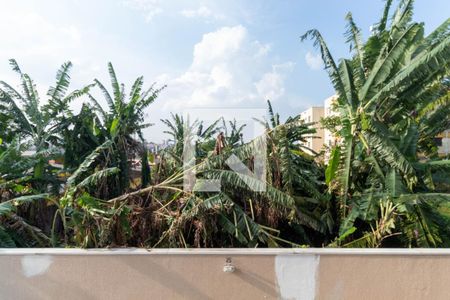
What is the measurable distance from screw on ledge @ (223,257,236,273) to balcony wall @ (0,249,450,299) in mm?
41

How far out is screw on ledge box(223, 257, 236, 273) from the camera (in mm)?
3686

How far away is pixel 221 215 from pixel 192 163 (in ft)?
3.53

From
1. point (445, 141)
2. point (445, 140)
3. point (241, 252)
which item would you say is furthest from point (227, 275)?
point (445, 140)

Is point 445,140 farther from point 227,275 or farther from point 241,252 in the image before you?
point 227,275

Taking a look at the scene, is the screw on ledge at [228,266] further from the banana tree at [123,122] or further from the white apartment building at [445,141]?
the white apartment building at [445,141]

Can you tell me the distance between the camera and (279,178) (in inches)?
197

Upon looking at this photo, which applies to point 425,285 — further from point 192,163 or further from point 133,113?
point 133,113

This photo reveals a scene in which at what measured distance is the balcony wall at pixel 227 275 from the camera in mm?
3721

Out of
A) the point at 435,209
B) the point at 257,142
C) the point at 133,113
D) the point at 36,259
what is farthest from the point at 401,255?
the point at 133,113

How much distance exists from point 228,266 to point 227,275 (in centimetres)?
13

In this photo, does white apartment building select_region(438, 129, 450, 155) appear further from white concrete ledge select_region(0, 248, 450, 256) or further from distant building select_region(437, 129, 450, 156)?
white concrete ledge select_region(0, 248, 450, 256)

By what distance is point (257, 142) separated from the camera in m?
4.81

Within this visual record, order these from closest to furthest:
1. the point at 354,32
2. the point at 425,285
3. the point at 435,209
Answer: the point at 425,285 → the point at 435,209 → the point at 354,32

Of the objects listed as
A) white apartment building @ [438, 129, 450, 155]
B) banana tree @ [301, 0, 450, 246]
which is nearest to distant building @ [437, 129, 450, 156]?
white apartment building @ [438, 129, 450, 155]
